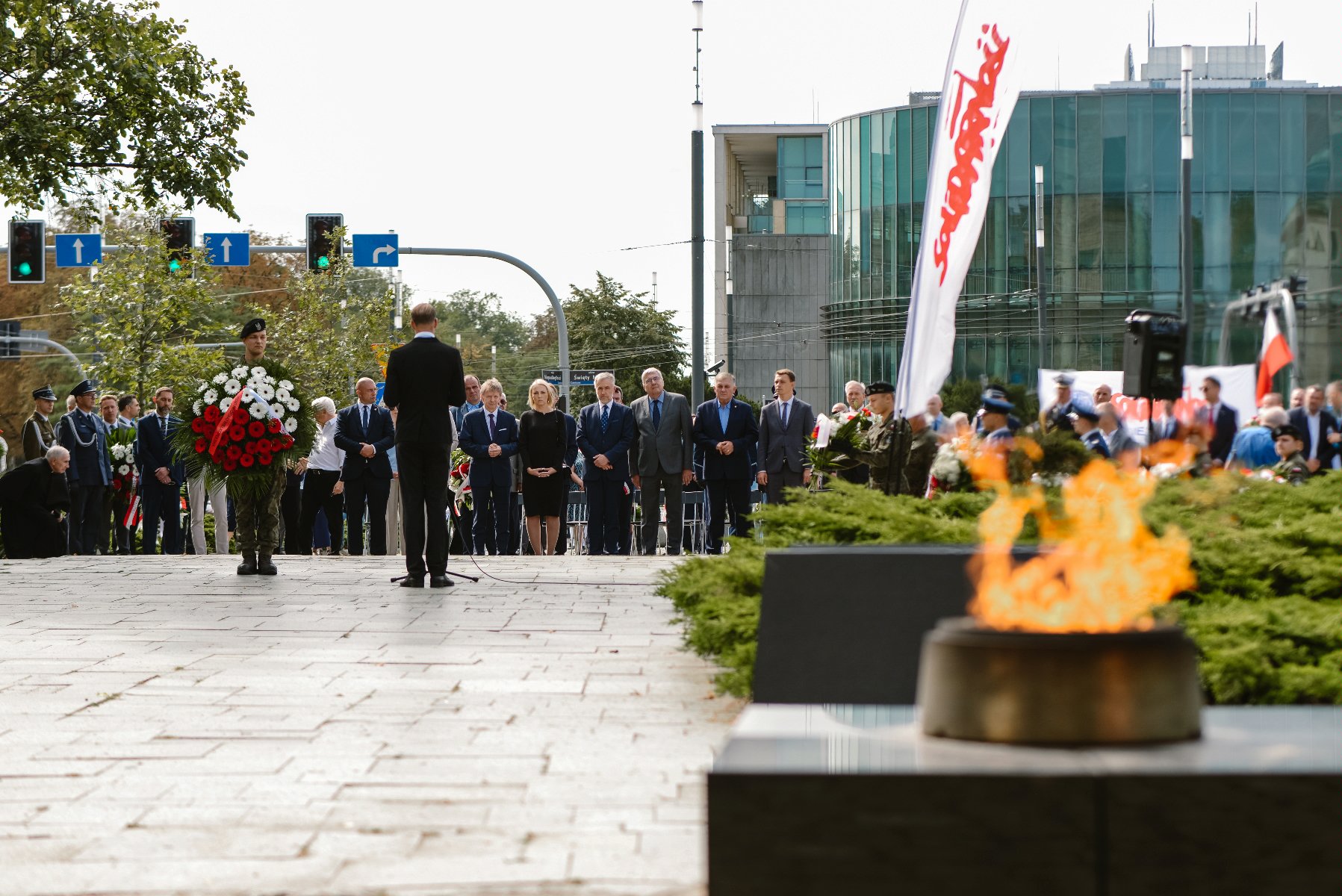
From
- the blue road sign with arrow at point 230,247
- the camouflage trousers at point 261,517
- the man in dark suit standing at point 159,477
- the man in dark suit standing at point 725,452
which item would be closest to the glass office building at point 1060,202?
the man in dark suit standing at point 725,452

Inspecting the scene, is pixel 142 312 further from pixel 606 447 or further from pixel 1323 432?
pixel 1323 432

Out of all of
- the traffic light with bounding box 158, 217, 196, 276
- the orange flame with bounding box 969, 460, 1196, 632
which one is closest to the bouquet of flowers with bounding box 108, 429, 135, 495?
the traffic light with bounding box 158, 217, 196, 276

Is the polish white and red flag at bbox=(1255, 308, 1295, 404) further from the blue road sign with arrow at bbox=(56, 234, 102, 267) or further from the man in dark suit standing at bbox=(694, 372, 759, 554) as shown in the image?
the blue road sign with arrow at bbox=(56, 234, 102, 267)

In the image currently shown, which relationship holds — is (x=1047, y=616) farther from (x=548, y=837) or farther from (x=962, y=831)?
(x=548, y=837)

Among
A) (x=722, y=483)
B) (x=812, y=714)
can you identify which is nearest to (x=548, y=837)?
(x=812, y=714)

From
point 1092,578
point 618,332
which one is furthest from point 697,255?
point 618,332

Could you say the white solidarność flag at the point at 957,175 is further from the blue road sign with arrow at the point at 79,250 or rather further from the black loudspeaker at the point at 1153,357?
the blue road sign with arrow at the point at 79,250

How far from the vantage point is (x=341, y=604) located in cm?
1220

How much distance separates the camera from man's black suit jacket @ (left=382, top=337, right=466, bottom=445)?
13.2 meters

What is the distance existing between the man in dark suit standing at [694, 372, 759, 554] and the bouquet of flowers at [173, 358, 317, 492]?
4.90 metres

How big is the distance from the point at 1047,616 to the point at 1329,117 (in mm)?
15500

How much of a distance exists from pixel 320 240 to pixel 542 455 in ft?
36.2

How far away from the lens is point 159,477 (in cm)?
1905

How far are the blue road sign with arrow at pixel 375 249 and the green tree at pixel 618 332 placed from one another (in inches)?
1376
